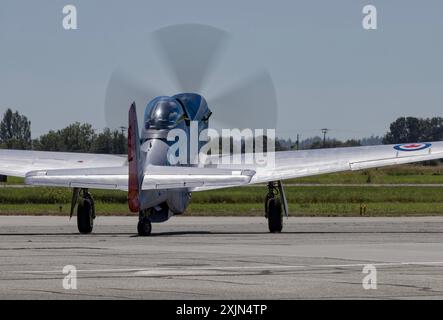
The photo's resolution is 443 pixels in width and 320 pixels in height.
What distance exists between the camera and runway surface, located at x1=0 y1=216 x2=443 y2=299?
17688 mm

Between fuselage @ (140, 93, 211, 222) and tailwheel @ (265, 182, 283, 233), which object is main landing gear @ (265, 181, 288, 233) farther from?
fuselage @ (140, 93, 211, 222)

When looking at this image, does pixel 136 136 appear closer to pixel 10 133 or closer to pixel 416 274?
pixel 416 274

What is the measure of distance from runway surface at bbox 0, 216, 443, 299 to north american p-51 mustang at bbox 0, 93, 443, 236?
2.81 feet

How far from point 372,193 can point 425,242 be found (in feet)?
142

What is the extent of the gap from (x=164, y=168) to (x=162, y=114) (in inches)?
163

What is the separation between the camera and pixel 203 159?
3741cm

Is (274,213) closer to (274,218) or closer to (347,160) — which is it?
(274,218)

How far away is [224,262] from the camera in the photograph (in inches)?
894

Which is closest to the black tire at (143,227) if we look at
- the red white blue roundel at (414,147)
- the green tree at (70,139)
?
the red white blue roundel at (414,147)

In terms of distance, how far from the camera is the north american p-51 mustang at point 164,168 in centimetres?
3025
